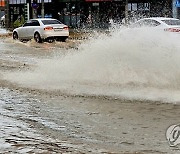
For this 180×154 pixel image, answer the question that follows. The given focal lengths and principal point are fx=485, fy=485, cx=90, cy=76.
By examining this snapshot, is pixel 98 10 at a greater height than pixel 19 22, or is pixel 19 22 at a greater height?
pixel 98 10

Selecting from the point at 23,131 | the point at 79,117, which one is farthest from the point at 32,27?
the point at 23,131

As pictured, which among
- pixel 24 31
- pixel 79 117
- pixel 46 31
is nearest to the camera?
pixel 79 117

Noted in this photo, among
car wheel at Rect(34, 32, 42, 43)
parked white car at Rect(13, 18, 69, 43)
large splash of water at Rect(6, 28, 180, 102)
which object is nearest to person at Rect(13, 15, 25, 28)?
parked white car at Rect(13, 18, 69, 43)

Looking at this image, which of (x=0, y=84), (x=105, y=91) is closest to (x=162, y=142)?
(x=105, y=91)

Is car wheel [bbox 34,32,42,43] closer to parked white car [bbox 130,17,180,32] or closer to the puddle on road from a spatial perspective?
parked white car [bbox 130,17,180,32]

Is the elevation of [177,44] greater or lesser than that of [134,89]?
greater

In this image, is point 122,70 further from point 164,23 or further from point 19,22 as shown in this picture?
point 19,22

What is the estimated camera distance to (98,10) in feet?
149

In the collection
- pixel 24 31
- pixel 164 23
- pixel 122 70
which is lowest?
pixel 24 31

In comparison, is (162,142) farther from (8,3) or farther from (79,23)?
(8,3)

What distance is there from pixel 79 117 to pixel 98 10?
37780mm

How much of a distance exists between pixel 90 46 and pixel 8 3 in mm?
48469

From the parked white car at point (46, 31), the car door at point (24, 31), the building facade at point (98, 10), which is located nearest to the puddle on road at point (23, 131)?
the parked white car at point (46, 31)

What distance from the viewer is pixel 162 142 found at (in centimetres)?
665
